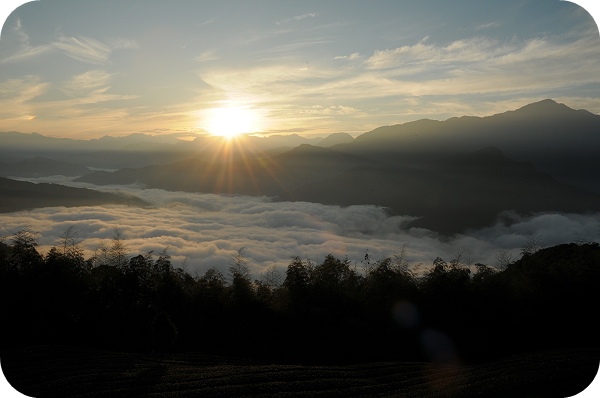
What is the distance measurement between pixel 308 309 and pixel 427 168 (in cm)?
4915

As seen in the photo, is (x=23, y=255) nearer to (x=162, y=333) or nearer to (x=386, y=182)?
(x=162, y=333)

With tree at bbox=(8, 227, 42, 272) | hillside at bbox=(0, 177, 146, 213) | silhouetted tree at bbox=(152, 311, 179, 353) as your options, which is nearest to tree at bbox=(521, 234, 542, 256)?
silhouetted tree at bbox=(152, 311, 179, 353)

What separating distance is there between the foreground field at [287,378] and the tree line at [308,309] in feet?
9.70

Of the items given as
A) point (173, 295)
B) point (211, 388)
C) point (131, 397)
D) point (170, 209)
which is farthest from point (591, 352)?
point (170, 209)

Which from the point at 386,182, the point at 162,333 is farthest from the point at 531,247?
the point at 386,182

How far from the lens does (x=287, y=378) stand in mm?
11211

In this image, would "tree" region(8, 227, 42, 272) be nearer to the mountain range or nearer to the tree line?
the tree line

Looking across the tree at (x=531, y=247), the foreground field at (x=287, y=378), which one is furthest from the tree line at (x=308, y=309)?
the tree at (x=531, y=247)

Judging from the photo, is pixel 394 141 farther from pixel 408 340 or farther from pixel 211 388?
pixel 211 388

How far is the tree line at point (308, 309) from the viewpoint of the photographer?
15.5 meters

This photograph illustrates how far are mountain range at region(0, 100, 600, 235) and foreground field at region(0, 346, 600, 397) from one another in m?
10.7

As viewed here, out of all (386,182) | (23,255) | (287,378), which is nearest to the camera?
(287,378)

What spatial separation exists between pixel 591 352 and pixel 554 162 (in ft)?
53.2

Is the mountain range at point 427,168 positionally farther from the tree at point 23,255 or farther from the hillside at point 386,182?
the tree at point 23,255
